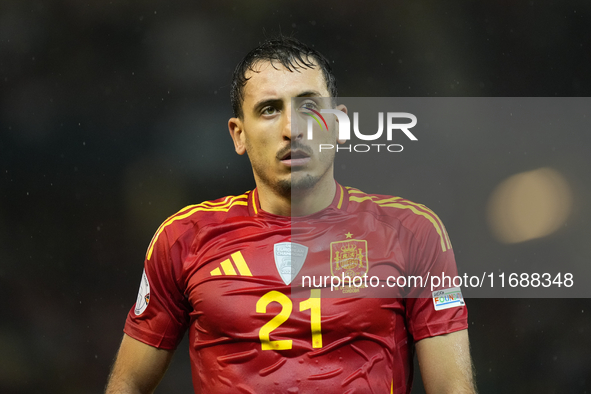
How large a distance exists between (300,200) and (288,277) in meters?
0.27

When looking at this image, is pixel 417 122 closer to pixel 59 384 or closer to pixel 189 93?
pixel 189 93

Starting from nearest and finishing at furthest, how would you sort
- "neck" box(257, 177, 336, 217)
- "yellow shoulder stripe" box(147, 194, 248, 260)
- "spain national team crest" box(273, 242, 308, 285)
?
"spain national team crest" box(273, 242, 308, 285), "neck" box(257, 177, 336, 217), "yellow shoulder stripe" box(147, 194, 248, 260)

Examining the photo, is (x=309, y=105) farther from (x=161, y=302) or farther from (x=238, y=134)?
(x=161, y=302)

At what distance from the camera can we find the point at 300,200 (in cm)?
203

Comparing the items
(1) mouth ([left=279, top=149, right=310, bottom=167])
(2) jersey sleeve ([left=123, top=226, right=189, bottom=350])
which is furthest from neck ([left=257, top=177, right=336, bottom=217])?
(2) jersey sleeve ([left=123, top=226, right=189, bottom=350])

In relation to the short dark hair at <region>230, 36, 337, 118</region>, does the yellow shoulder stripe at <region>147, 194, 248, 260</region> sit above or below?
below

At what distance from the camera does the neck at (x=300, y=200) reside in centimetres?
202

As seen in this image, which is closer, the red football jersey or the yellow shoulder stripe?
the red football jersey

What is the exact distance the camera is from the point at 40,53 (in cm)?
305

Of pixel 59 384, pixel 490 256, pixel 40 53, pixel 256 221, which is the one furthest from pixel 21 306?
pixel 490 256

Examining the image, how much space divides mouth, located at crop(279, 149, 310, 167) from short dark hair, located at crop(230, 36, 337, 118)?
0.91 feet

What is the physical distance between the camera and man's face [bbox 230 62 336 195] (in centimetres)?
191

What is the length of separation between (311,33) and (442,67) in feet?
2.12

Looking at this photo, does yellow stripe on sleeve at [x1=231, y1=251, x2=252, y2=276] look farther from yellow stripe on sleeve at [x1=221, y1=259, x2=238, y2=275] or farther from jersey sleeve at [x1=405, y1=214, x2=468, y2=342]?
jersey sleeve at [x1=405, y1=214, x2=468, y2=342]
